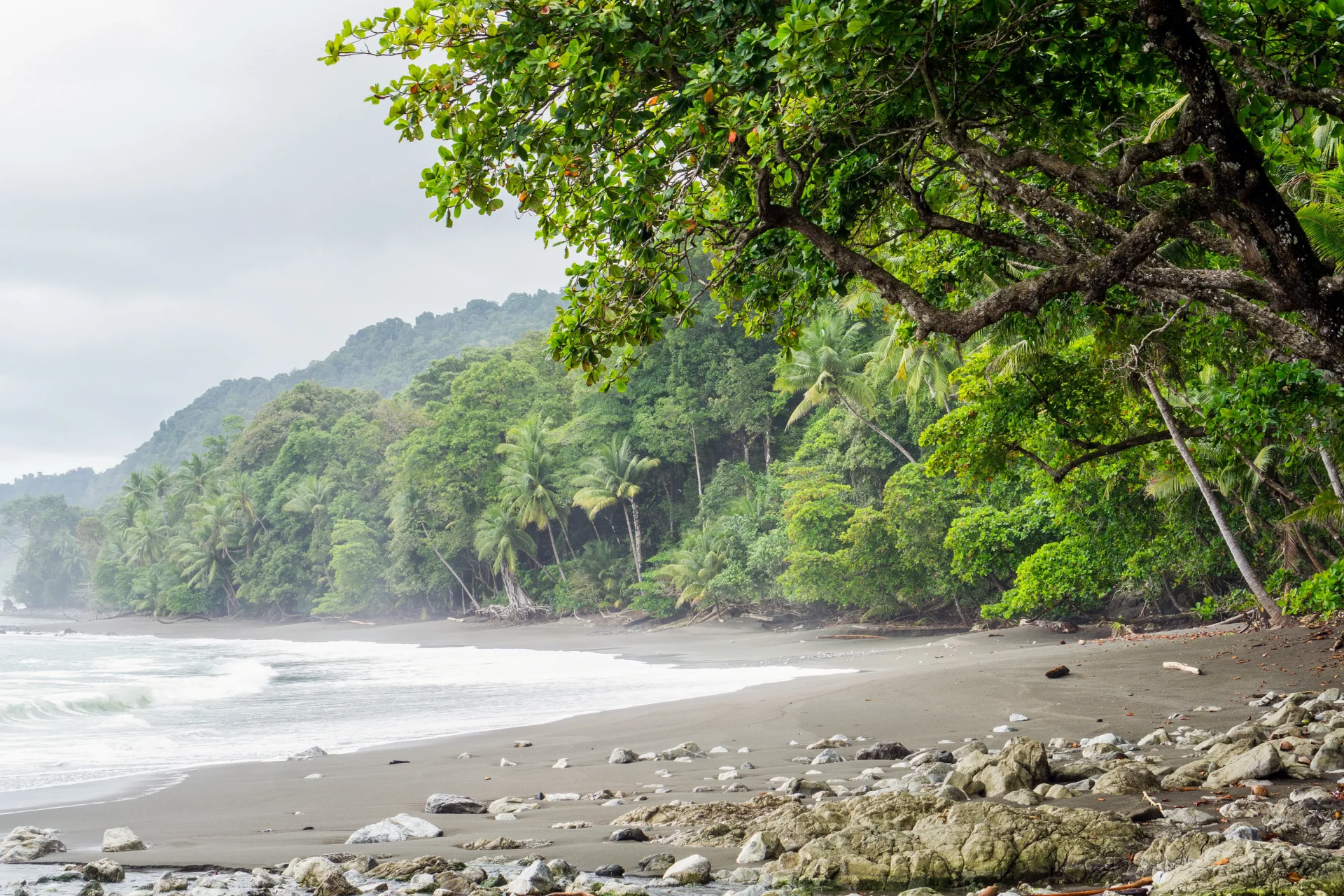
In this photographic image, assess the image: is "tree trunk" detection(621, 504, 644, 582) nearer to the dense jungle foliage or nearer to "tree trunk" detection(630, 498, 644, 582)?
"tree trunk" detection(630, 498, 644, 582)

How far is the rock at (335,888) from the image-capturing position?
395 cm

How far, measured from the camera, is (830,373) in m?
26.8

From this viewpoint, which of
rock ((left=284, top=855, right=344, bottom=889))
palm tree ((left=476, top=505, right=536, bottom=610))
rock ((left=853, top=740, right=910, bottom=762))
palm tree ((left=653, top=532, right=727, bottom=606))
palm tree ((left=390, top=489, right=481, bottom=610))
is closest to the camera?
rock ((left=284, top=855, right=344, bottom=889))

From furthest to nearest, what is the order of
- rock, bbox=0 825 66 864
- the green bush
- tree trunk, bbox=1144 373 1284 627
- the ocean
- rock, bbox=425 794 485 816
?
the green bush, tree trunk, bbox=1144 373 1284 627, the ocean, rock, bbox=425 794 485 816, rock, bbox=0 825 66 864

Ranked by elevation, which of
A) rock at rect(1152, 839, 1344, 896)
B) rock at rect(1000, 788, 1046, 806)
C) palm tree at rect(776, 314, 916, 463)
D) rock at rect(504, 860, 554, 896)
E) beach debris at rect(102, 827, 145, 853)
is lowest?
beach debris at rect(102, 827, 145, 853)

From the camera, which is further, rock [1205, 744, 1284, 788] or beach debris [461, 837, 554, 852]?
beach debris [461, 837, 554, 852]

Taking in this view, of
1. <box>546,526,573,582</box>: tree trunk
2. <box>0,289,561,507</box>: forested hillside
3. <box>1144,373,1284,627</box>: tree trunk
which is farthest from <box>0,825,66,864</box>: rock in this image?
<box>0,289,561,507</box>: forested hillside

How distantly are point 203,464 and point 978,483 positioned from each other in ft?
219

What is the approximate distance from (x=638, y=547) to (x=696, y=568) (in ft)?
19.2

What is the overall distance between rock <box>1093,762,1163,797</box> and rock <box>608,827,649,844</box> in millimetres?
2278

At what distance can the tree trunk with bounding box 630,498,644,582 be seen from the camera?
35.2 meters

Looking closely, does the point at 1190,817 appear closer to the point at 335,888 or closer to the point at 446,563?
the point at 335,888

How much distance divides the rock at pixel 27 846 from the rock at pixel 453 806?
2.13m

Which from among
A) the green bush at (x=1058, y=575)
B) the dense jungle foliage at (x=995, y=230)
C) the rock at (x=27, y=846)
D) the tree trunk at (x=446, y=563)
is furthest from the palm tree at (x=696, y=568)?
the rock at (x=27, y=846)
